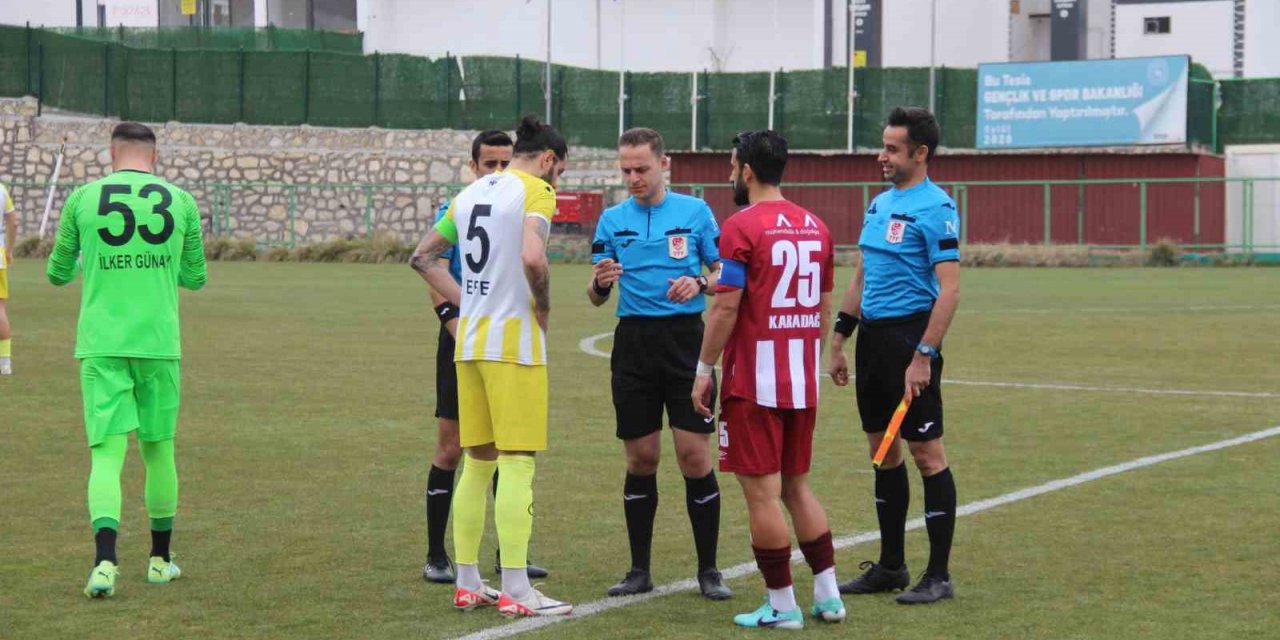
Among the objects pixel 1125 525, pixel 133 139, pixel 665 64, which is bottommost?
pixel 1125 525

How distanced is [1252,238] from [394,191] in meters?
22.5

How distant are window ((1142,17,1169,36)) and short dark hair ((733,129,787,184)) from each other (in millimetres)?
54876

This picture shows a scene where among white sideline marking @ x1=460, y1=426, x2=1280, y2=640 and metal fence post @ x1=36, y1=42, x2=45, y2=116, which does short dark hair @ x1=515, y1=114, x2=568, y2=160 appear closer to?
white sideline marking @ x1=460, y1=426, x2=1280, y2=640

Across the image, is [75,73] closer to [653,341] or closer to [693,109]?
[693,109]

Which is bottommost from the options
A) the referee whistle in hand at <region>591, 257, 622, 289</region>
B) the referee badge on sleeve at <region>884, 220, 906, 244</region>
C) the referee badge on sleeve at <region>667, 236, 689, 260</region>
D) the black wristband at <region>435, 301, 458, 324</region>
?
the black wristband at <region>435, 301, 458, 324</region>

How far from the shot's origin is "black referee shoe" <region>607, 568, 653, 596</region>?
25.6 feet

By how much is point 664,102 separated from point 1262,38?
21.3 meters

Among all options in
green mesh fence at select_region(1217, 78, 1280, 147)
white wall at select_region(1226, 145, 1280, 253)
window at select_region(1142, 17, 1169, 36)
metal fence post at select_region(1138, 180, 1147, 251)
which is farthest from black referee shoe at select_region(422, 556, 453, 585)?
window at select_region(1142, 17, 1169, 36)

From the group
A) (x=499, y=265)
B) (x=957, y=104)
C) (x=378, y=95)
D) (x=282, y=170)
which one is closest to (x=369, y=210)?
(x=282, y=170)

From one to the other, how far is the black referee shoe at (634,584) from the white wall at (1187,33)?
5375 centimetres

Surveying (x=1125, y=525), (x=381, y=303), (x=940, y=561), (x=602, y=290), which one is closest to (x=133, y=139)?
(x=602, y=290)

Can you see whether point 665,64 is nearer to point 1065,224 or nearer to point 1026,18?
point 1026,18

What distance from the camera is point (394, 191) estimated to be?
4866 centimetres

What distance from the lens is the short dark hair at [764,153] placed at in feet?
23.2
